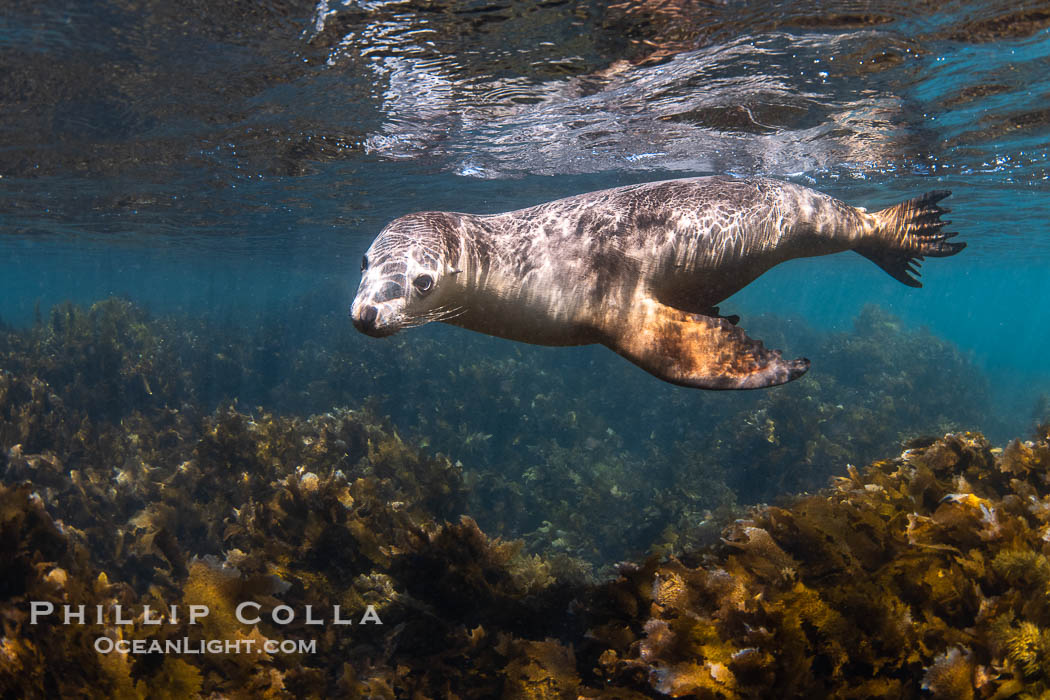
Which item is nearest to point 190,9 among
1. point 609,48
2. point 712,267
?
point 609,48

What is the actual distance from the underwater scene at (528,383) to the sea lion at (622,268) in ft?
0.09

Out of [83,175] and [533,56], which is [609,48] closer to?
[533,56]

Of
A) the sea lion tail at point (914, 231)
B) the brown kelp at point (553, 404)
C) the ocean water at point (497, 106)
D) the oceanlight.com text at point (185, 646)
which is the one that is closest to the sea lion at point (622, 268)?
the sea lion tail at point (914, 231)

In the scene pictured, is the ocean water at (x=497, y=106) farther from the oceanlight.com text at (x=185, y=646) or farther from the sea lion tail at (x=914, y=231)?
the oceanlight.com text at (x=185, y=646)

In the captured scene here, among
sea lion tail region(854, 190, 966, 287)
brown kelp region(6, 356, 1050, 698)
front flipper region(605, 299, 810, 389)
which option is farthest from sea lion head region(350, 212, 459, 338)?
sea lion tail region(854, 190, 966, 287)

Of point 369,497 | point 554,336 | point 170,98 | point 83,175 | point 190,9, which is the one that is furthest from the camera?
point 83,175

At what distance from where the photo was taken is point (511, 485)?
11.2 metres

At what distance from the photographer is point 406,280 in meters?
2.92

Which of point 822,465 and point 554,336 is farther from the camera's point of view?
point 822,465

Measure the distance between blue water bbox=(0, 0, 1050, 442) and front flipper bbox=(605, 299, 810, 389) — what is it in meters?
4.54

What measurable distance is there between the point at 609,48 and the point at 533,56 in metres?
1.07

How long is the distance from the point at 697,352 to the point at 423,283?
169cm

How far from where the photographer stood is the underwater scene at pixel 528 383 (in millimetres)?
2768

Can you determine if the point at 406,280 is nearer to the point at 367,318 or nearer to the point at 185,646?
the point at 367,318
